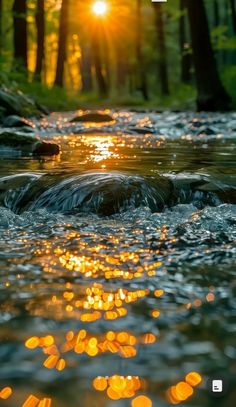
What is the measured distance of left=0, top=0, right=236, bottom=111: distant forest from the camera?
15.3 m

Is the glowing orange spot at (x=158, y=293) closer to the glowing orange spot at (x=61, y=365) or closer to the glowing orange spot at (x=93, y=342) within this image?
the glowing orange spot at (x=93, y=342)

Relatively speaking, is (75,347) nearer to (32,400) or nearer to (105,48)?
(32,400)

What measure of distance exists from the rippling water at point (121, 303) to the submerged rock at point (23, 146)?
309cm

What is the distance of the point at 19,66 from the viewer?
63.8ft

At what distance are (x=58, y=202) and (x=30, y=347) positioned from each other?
2.19 metres

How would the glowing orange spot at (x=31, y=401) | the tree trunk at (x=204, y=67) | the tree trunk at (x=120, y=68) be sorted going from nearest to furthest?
the glowing orange spot at (x=31, y=401), the tree trunk at (x=204, y=67), the tree trunk at (x=120, y=68)

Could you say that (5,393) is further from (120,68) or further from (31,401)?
(120,68)

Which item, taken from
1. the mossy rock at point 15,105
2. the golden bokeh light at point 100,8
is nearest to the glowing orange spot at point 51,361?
the mossy rock at point 15,105

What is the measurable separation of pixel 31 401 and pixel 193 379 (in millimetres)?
490

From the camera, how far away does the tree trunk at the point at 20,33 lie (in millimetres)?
19891

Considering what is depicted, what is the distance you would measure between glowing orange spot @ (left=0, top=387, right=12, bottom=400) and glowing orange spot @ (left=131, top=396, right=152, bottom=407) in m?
0.35

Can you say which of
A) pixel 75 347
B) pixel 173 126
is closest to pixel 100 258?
pixel 75 347

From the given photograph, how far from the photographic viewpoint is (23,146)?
25.0ft

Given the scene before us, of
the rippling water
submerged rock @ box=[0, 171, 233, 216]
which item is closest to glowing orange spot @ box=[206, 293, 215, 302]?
the rippling water
